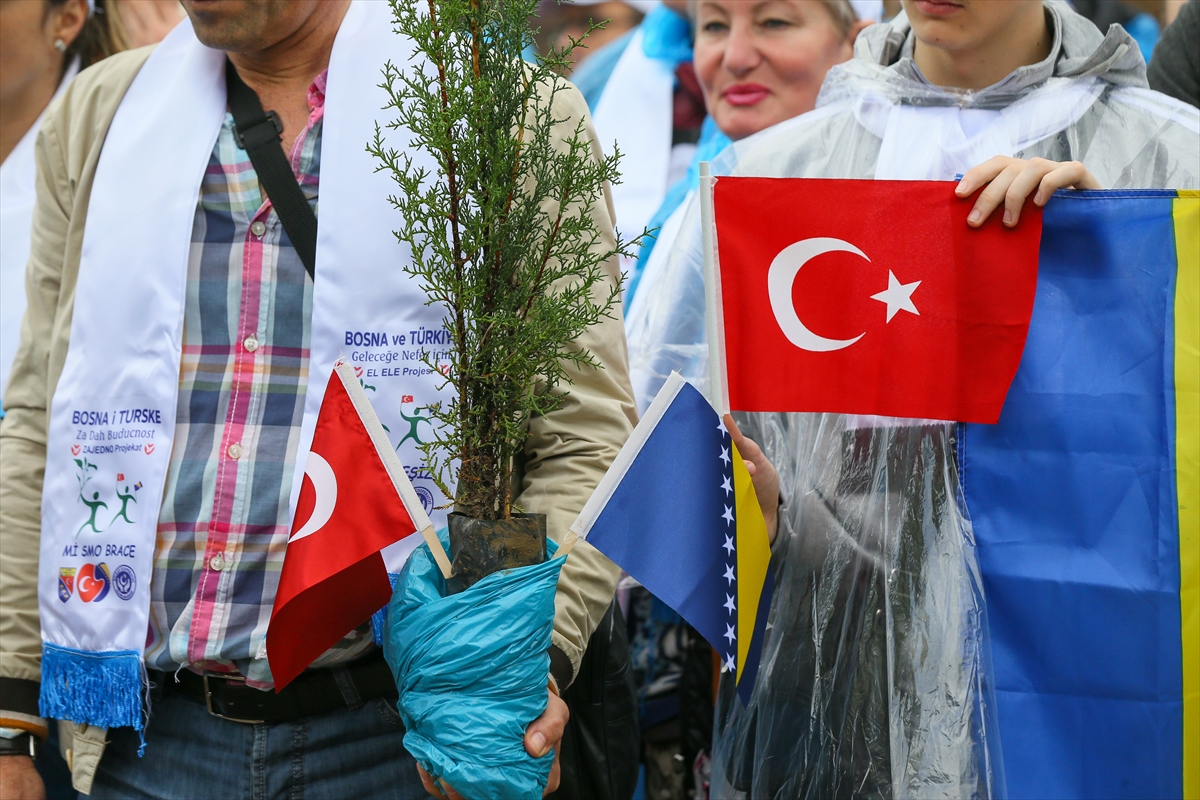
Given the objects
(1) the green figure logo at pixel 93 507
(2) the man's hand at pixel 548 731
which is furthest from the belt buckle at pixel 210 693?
(2) the man's hand at pixel 548 731

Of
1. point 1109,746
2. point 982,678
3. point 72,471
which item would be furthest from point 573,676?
point 72,471

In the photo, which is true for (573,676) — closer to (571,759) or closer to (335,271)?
(571,759)

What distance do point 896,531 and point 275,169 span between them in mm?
1227

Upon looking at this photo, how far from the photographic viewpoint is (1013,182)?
195cm

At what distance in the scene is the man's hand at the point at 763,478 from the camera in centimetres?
207

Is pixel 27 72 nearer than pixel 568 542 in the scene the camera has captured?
No

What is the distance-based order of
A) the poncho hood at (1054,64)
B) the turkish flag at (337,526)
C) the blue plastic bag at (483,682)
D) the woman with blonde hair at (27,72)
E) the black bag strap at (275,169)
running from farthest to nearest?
the woman with blonde hair at (27,72) → the poncho hood at (1054,64) → the black bag strap at (275,169) → the turkish flag at (337,526) → the blue plastic bag at (483,682)

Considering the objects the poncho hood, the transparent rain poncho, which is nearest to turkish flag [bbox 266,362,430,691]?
the transparent rain poncho

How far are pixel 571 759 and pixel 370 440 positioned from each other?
0.68 meters

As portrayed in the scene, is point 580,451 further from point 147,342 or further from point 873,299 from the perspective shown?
point 147,342

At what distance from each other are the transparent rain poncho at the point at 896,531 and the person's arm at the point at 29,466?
4.05 feet

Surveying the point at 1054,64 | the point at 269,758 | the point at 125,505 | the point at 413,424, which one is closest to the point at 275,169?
the point at 413,424

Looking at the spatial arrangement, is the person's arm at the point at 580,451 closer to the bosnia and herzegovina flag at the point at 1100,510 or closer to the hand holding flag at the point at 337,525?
the hand holding flag at the point at 337,525

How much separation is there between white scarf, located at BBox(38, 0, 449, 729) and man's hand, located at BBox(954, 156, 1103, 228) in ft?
2.89
